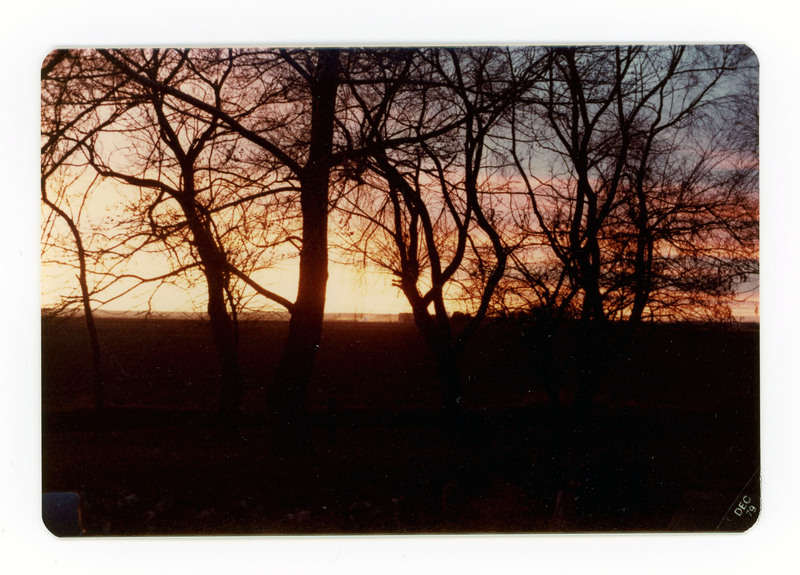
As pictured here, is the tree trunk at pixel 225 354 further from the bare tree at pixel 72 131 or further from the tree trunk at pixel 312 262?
the bare tree at pixel 72 131

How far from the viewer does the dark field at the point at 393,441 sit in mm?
2287

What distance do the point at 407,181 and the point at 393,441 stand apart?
0.88 metres

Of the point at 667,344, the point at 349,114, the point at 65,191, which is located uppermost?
the point at 349,114

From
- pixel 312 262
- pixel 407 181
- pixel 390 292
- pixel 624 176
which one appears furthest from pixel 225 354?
pixel 624 176

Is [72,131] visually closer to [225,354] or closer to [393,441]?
[225,354]

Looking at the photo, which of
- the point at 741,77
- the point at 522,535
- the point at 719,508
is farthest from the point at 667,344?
the point at 741,77

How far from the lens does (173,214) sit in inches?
91.0

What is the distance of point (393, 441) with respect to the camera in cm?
230

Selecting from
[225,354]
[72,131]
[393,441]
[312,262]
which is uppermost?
[72,131]

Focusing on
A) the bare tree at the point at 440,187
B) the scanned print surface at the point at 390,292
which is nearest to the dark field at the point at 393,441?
the scanned print surface at the point at 390,292

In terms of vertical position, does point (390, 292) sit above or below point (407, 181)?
below

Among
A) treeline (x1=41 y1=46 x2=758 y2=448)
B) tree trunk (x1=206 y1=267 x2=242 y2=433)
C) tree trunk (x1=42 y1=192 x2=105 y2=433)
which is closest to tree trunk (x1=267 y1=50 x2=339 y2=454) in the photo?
treeline (x1=41 y1=46 x2=758 y2=448)

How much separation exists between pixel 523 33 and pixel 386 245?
861mm

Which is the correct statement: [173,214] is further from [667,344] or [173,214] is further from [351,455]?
[667,344]
